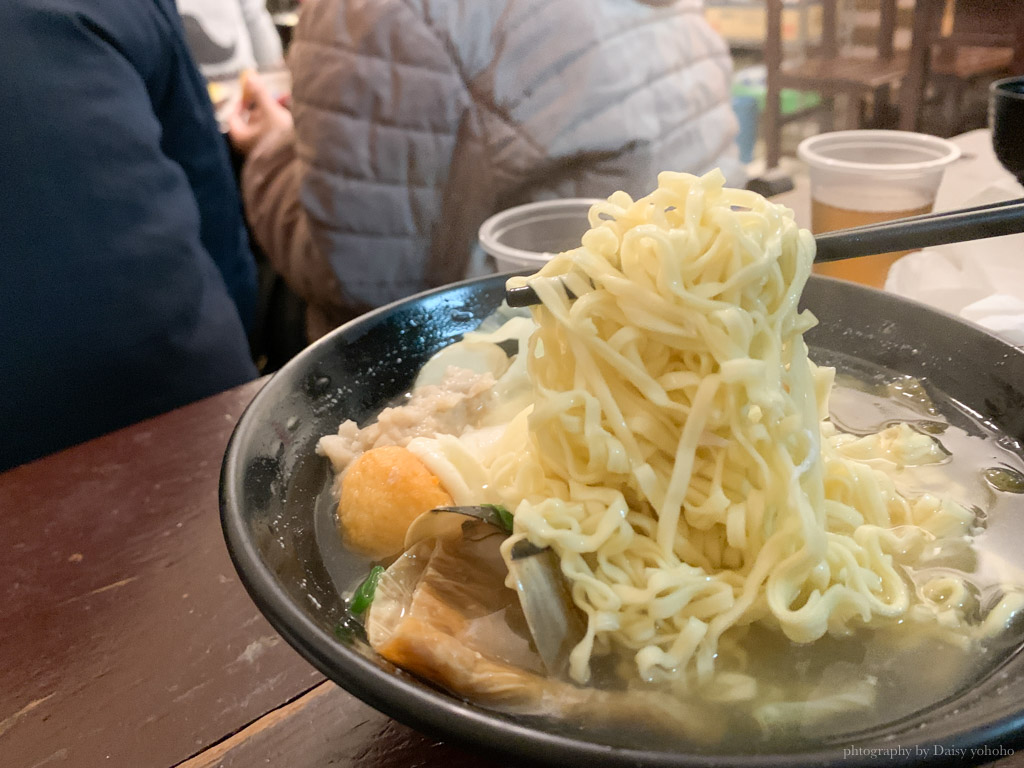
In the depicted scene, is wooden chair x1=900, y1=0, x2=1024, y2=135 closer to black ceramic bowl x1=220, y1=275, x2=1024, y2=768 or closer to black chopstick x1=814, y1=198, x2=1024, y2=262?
black ceramic bowl x1=220, y1=275, x2=1024, y2=768

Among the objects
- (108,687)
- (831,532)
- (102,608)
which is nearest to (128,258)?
(102,608)

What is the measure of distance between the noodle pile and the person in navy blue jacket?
1.09 meters

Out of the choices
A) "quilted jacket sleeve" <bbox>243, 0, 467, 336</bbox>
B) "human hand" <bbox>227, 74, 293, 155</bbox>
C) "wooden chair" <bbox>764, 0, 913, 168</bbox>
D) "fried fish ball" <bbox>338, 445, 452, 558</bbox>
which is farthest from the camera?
"wooden chair" <bbox>764, 0, 913, 168</bbox>

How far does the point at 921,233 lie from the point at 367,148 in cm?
132

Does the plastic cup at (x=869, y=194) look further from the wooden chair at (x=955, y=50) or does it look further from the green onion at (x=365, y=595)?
the wooden chair at (x=955, y=50)

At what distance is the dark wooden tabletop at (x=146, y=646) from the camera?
694 mm

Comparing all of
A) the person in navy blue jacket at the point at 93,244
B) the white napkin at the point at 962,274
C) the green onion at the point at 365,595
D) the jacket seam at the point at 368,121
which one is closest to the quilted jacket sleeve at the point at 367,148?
the jacket seam at the point at 368,121

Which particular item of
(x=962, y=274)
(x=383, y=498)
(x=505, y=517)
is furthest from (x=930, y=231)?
(x=962, y=274)

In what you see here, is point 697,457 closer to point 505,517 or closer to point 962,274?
point 505,517

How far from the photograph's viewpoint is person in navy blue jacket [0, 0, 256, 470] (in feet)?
4.23

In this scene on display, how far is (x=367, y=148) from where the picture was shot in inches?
66.7

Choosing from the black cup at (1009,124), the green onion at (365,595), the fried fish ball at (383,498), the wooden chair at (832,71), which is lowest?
the wooden chair at (832,71)

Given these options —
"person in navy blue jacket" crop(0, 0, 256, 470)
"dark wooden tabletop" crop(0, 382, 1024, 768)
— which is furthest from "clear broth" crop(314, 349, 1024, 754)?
"person in navy blue jacket" crop(0, 0, 256, 470)

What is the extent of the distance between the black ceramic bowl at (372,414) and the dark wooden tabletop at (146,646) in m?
0.09
